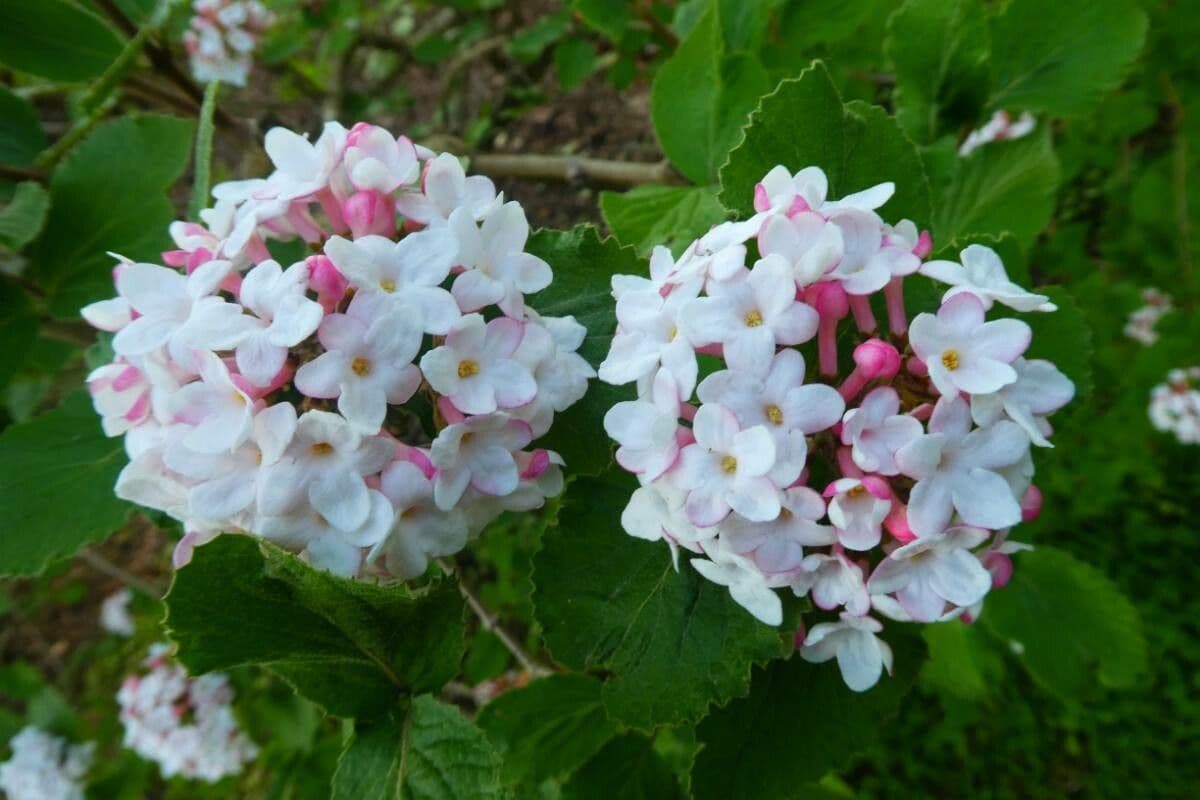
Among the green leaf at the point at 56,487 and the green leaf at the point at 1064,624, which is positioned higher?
the green leaf at the point at 56,487

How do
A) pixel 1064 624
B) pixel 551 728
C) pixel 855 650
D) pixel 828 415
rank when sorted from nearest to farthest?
1. pixel 828 415
2. pixel 855 650
3. pixel 551 728
4. pixel 1064 624

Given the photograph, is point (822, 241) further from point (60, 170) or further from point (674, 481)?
point (60, 170)

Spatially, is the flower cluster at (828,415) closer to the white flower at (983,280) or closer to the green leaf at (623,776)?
the white flower at (983,280)

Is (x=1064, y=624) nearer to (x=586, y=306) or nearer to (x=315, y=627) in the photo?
(x=586, y=306)

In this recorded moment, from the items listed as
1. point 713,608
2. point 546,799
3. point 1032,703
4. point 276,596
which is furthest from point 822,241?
point 1032,703

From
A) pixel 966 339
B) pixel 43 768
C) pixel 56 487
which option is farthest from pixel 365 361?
pixel 43 768

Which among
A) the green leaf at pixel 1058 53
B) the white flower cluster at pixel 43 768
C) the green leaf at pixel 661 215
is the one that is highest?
the green leaf at pixel 1058 53

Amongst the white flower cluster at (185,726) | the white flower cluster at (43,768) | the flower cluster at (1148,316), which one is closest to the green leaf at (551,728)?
the white flower cluster at (185,726)

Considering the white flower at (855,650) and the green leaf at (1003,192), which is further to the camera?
the green leaf at (1003,192)

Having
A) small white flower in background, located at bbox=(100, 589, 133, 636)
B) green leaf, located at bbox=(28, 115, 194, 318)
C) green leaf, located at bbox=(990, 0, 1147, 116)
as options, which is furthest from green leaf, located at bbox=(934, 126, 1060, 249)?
small white flower in background, located at bbox=(100, 589, 133, 636)
